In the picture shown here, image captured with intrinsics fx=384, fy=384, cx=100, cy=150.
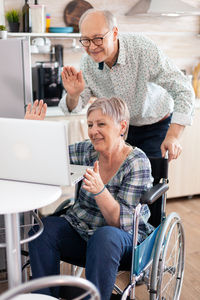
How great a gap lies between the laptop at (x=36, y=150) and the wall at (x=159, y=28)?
217 cm

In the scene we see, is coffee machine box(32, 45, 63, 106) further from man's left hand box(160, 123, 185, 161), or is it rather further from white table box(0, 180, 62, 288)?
white table box(0, 180, 62, 288)

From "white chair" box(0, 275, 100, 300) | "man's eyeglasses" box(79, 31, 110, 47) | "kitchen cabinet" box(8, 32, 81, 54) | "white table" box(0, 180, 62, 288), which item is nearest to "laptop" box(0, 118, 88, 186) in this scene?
"white table" box(0, 180, 62, 288)

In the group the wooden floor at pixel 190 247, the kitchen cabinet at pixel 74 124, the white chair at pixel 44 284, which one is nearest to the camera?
the white chair at pixel 44 284

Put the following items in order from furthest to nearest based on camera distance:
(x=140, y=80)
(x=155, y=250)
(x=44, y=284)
Answer: (x=140, y=80)
(x=155, y=250)
(x=44, y=284)

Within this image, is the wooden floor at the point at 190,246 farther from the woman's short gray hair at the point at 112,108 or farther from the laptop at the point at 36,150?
the laptop at the point at 36,150

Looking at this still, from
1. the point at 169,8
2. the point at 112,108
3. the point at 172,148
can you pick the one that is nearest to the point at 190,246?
the point at 172,148

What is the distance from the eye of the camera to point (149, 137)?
2217mm

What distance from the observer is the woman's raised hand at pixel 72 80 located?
176 cm

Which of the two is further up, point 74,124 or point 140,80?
point 140,80

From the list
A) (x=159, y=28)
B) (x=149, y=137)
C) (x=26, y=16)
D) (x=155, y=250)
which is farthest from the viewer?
(x=159, y=28)

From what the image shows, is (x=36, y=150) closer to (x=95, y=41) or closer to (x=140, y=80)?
(x=95, y=41)

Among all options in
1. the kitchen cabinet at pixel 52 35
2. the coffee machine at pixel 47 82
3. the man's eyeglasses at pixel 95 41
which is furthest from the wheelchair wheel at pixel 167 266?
the kitchen cabinet at pixel 52 35

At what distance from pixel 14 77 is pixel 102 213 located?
872 mm

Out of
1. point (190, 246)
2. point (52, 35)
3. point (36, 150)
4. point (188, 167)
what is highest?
point (52, 35)
